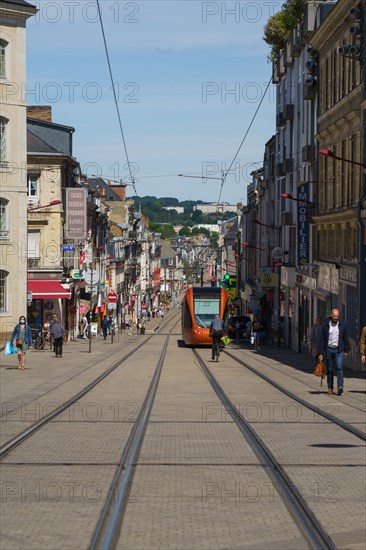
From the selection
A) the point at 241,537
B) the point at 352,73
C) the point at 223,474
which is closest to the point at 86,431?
the point at 223,474

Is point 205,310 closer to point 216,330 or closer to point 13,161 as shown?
point 13,161

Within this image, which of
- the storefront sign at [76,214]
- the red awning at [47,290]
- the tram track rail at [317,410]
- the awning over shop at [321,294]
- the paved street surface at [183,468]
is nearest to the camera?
the paved street surface at [183,468]

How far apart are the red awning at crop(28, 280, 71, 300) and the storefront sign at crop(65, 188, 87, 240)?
367 centimetres

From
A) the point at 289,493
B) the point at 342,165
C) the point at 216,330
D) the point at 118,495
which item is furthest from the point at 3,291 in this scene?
the point at 289,493

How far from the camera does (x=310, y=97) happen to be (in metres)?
43.9

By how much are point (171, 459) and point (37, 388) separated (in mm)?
11146

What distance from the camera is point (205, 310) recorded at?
4566cm

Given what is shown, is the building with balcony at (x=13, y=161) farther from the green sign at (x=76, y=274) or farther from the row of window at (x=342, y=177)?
the green sign at (x=76, y=274)

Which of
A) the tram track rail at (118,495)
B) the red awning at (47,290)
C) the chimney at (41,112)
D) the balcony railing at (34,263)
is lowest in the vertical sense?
the tram track rail at (118,495)

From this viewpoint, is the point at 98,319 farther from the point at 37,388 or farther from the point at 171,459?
the point at 171,459

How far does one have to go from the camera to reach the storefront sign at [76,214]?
62.3 metres

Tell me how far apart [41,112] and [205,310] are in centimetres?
3078

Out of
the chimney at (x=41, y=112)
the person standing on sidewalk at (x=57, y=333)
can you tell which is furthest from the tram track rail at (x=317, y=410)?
the chimney at (x=41, y=112)

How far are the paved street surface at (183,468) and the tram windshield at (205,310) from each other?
2163 cm
